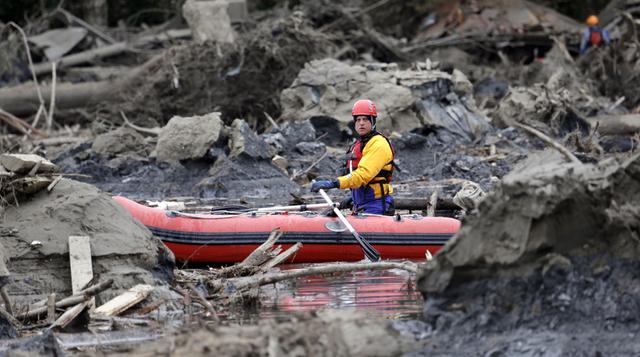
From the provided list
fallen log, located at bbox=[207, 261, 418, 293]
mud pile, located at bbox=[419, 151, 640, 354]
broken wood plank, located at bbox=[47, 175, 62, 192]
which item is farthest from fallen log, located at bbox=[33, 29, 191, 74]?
mud pile, located at bbox=[419, 151, 640, 354]

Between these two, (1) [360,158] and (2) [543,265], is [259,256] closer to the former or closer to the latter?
(1) [360,158]

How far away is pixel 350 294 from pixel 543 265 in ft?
7.54

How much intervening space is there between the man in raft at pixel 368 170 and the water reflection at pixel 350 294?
1771 millimetres

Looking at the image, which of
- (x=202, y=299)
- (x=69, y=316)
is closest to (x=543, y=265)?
(x=202, y=299)

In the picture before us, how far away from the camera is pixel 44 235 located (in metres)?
8.65

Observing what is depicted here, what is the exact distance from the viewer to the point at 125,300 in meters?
8.04

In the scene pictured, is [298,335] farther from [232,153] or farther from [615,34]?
[615,34]

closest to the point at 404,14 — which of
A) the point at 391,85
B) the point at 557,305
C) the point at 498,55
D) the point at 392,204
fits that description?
the point at 498,55

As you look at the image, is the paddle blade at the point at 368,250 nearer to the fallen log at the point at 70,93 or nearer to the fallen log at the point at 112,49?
the fallen log at the point at 70,93

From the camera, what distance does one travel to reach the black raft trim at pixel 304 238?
10742 mm

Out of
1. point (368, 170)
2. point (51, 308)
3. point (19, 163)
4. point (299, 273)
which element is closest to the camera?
point (51, 308)

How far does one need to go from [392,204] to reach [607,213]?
5163 mm

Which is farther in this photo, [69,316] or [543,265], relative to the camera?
[69,316]

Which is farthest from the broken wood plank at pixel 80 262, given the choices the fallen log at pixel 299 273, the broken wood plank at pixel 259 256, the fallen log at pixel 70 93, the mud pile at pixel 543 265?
the fallen log at pixel 70 93
